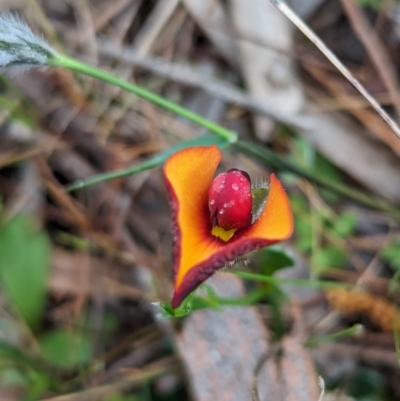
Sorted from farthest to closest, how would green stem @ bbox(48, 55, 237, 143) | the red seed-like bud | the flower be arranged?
green stem @ bbox(48, 55, 237, 143)
the red seed-like bud
the flower

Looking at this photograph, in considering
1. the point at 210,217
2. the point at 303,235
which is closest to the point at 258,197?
the point at 210,217

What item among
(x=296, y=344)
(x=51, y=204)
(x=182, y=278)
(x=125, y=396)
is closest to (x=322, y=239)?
(x=296, y=344)

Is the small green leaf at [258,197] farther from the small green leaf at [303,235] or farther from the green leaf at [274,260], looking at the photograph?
the small green leaf at [303,235]

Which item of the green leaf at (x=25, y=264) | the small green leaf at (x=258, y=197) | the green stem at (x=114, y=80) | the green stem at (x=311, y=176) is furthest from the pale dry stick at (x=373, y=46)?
the green leaf at (x=25, y=264)

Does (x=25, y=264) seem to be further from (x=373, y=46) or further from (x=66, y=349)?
(x=373, y=46)

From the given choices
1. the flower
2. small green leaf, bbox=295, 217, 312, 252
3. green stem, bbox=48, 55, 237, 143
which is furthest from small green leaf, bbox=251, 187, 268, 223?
small green leaf, bbox=295, 217, 312, 252

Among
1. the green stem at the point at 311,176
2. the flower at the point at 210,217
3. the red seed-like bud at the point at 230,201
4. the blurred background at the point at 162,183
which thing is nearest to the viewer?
the flower at the point at 210,217

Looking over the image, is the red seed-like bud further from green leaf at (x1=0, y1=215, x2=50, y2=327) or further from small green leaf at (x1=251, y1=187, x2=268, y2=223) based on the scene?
green leaf at (x1=0, y1=215, x2=50, y2=327)

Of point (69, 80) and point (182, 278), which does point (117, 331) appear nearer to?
point (69, 80)
